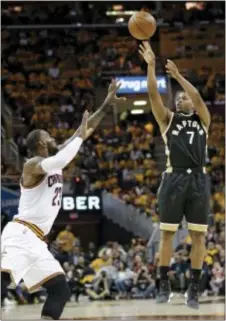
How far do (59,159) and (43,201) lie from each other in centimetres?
90

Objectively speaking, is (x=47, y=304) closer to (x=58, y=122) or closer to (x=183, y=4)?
(x=58, y=122)

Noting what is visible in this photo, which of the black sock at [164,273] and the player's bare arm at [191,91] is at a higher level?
the player's bare arm at [191,91]

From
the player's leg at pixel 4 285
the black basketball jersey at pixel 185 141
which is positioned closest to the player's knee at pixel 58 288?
the black basketball jersey at pixel 185 141

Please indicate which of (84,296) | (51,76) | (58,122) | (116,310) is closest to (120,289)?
(84,296)

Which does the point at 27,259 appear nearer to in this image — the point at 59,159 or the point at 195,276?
the point at 59,159

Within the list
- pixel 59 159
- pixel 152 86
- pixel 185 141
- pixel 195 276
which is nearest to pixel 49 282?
pixel 59 159

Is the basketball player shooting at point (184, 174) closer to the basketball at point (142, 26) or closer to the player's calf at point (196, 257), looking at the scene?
the player's calf at point (196, 257)

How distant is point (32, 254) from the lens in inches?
324

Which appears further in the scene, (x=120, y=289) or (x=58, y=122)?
(x=58, y=122)

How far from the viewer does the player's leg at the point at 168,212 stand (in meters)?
8.76

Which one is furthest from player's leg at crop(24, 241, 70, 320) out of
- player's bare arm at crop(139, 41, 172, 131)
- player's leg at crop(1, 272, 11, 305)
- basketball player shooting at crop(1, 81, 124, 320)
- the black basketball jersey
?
player's leg at crop(1, 272, 11, 305)

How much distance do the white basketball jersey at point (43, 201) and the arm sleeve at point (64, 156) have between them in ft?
1.79

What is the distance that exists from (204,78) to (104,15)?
17.7 ft

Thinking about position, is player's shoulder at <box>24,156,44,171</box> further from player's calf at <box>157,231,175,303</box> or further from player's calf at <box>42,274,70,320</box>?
player's calf at <box>157,231,175,303</box>
